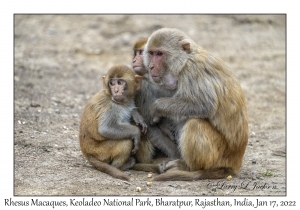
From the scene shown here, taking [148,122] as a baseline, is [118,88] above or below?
above

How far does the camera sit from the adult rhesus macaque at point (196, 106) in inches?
334

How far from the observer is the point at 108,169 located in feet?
28.5

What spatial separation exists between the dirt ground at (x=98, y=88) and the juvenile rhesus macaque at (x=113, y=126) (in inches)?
11.6

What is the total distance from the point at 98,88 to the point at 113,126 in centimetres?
641

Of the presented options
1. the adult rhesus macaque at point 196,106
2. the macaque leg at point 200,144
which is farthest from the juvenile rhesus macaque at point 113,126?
the macaque leg at point 200,144

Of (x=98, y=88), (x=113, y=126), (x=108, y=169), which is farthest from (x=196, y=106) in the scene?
(x=98, y=88)

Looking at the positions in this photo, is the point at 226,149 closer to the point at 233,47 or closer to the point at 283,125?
the point at 283,125

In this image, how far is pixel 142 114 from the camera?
9164mm

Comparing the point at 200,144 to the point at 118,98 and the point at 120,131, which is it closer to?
Result: the point at 120,131

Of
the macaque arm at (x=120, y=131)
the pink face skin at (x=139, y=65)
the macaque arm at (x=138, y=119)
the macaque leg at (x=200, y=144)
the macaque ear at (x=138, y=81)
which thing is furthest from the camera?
the pink face skin at (x=139, y=65)

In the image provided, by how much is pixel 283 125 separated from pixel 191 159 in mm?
4810

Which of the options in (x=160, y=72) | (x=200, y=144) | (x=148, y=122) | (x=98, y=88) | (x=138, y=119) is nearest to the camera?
(x=200, y=144)

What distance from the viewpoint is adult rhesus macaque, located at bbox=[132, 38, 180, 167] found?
29.8ft

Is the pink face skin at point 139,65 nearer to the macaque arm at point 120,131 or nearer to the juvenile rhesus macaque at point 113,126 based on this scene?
the juvenile rhesus macaque at point 113,126
